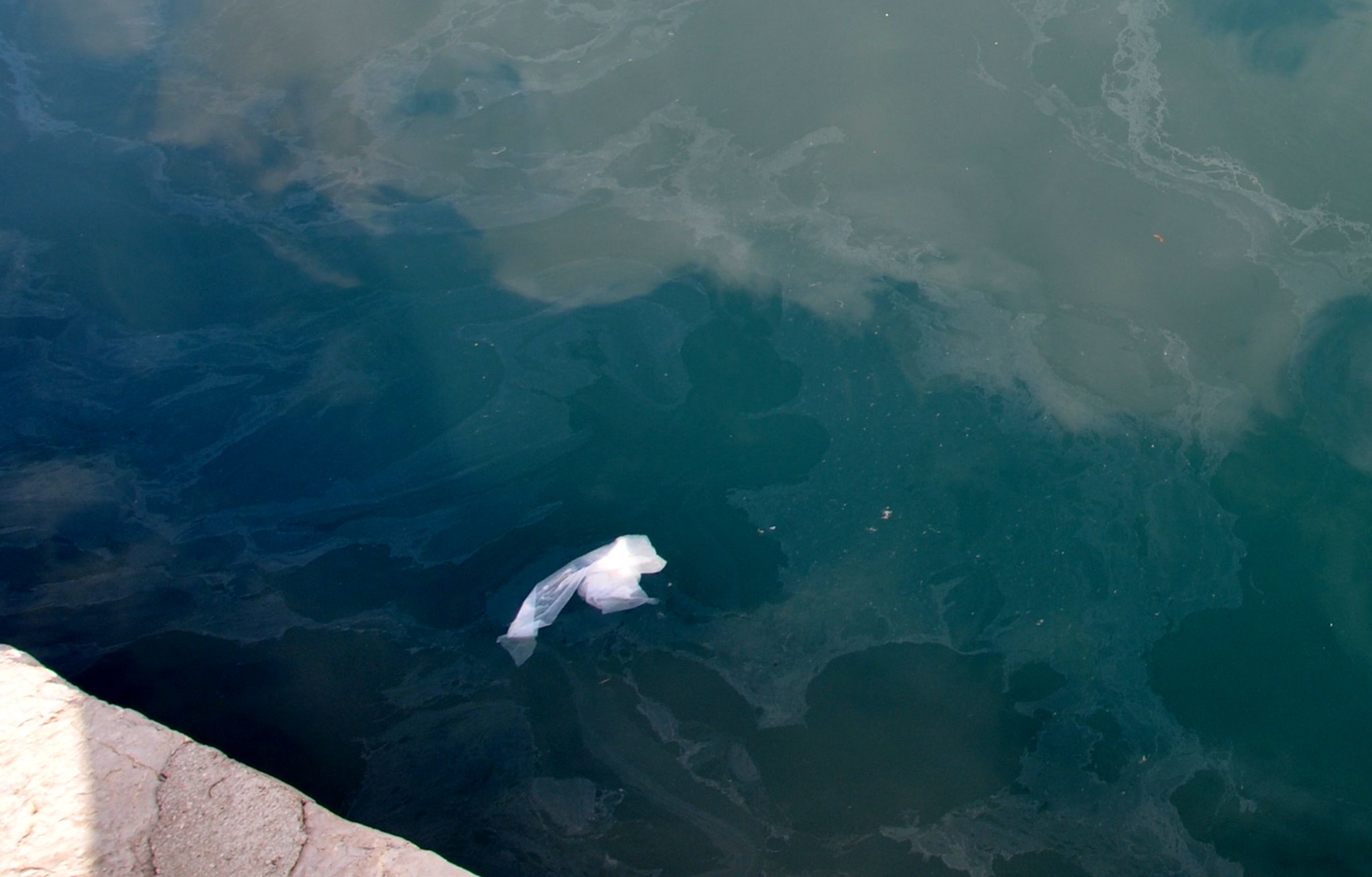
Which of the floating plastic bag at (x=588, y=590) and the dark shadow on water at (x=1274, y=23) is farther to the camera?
the dark shadow on water at (x=1274, y=23)

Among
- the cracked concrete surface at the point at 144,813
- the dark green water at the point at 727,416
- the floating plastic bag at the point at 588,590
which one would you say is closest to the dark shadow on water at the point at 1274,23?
the dark green water at the point at 727,416

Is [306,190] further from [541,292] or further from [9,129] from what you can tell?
[9,129]

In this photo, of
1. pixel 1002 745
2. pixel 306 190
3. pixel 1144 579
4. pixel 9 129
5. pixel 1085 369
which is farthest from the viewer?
pixel 9 129

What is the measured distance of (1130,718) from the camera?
6.77ft

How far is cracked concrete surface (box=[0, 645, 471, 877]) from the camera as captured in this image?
152 cm

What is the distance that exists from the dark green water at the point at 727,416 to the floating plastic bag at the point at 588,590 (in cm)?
4

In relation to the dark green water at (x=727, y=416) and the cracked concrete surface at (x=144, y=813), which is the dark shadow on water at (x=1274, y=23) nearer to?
the dark green water at (x=727, y=416)

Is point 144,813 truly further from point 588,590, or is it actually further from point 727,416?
point 727,416

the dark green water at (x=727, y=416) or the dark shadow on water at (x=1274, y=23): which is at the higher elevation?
the dark shadow on water at (x=1274, y=23)

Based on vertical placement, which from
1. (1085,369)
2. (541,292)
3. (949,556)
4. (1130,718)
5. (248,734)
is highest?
(1085,369)

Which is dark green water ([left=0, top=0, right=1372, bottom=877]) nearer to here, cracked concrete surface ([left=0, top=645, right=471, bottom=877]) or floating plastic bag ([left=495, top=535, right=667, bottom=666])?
floating plastic bag ([left=495, top=535, right=667, bottom=666])

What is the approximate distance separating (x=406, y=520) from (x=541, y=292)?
68 cm

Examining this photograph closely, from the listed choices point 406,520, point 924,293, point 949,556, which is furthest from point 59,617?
point 924,293

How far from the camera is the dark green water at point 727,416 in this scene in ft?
6.64
